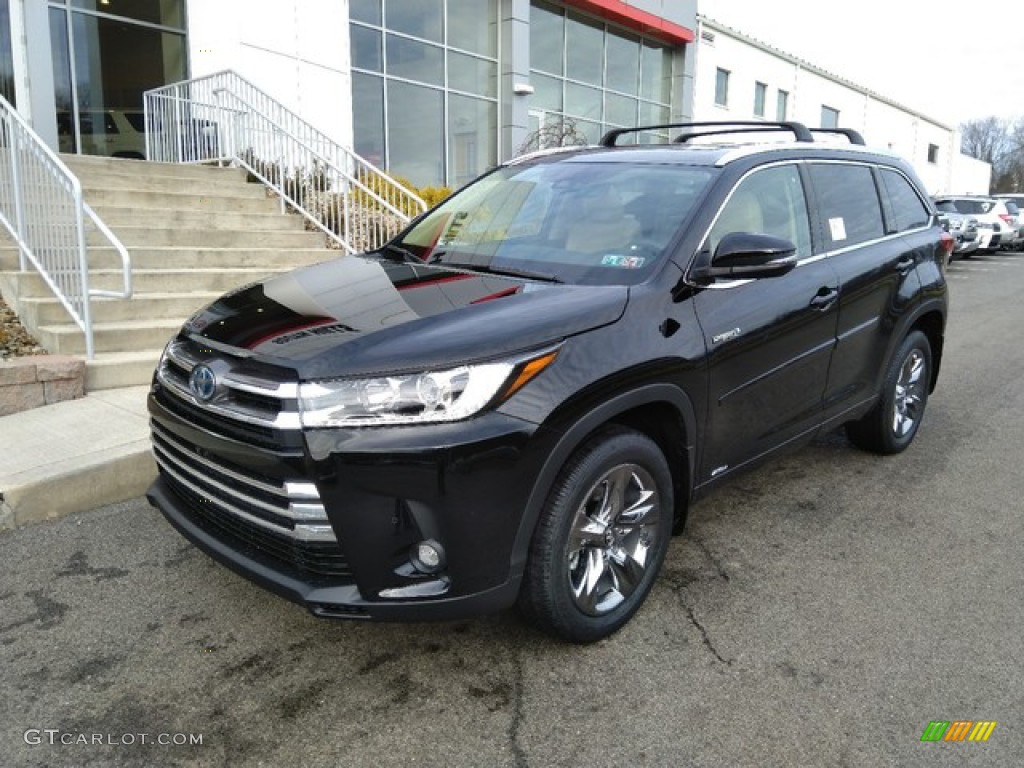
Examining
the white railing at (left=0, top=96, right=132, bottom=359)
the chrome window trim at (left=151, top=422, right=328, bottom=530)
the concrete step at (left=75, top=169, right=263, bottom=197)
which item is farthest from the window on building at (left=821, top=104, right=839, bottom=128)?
the chrome window trim at (left=151, top=422, right=328, bottom=530)

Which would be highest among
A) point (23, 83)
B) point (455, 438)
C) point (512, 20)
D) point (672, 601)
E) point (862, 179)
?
point (512, 20)

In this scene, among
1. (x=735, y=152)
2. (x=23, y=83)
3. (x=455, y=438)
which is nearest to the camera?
(x=455, y=438)

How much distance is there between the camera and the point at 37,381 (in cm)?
528

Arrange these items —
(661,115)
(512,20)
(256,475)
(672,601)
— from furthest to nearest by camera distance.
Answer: (661,115), (512,20), (672,601), (256,475)

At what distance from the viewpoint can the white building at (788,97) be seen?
24562mm

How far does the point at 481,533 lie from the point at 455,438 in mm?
317

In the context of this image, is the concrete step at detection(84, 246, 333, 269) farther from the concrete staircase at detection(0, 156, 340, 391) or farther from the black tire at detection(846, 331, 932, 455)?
the black tire at detection(846, 331, 932, 455)

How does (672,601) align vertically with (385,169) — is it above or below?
below

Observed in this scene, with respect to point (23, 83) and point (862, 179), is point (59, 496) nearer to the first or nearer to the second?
point (862, 179)

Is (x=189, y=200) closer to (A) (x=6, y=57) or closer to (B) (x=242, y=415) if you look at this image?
(A) (x=6, y=57)

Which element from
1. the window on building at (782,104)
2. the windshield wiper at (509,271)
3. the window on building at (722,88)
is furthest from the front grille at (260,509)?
the window on building at (782,104)

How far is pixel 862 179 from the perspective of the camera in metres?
4.58

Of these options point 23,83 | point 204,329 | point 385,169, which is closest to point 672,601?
point 204,329

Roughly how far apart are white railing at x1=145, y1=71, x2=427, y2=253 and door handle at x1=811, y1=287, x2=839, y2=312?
6.17m
